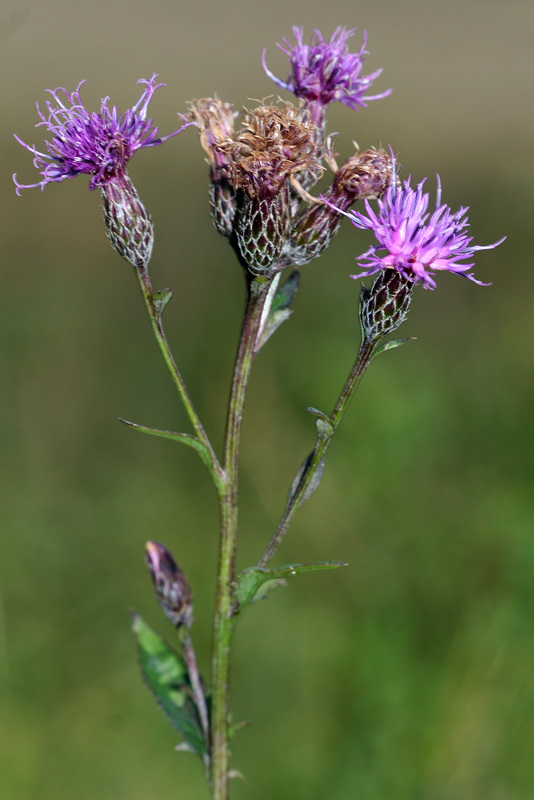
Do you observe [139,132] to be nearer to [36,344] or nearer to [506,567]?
[506,567]

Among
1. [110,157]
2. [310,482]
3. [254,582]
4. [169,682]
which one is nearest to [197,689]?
[169,682]

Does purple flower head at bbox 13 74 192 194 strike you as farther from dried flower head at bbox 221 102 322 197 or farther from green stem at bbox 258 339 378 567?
green stem at bbox 258 339 378 567

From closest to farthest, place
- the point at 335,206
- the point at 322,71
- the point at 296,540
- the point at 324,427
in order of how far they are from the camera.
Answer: the point at 324,427 < the point at 335,206 < the point at 322,71 < the point at 296,540

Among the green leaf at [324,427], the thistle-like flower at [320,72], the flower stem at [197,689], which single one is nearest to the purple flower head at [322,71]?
the thistle-like flower at [320,72]

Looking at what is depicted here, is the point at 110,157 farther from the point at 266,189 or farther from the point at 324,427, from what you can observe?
the point at 324,427

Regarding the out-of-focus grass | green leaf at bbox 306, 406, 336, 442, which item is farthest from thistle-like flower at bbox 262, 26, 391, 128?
the out-of-focus grass

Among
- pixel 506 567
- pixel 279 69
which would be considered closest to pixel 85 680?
pixel 506 567
